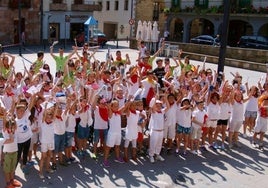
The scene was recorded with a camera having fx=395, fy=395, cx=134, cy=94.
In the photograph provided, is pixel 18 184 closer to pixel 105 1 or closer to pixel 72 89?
pixel 72 89

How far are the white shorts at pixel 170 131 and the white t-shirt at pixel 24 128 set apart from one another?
3177mm

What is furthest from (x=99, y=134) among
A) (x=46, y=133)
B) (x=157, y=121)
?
(x=46, y=133)

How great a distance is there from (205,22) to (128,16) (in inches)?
404

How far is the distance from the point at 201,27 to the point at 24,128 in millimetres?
37397

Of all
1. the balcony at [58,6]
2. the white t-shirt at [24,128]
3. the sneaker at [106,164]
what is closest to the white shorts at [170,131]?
the sneaker at [106,164]

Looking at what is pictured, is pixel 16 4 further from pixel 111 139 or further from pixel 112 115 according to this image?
pixel 111 139

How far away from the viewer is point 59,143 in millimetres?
7805

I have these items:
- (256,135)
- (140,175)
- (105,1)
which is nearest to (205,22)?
(105,1)

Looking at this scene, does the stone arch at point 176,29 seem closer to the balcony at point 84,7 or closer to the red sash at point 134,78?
the balcony at point 84,7

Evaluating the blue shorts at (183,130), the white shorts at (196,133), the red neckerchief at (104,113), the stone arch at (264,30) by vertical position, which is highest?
the stone arch at (264,30)

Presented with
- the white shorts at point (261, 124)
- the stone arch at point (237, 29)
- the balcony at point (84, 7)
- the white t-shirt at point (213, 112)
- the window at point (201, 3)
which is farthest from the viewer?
the balcony at point (84, 7)

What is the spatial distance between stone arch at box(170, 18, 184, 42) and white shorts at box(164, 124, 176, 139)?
34754mm

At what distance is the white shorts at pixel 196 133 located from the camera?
9.21 m

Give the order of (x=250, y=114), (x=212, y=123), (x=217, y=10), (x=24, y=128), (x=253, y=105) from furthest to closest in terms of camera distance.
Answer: (x=217, y=10)
(x=250, y=114)
(x=253, y=105)
(x=212, y=123)
(x=24, y=128)
